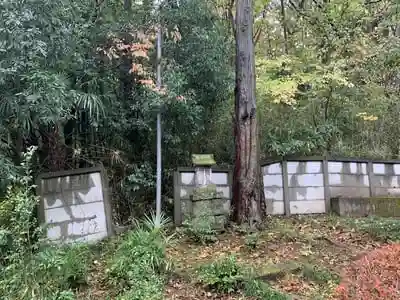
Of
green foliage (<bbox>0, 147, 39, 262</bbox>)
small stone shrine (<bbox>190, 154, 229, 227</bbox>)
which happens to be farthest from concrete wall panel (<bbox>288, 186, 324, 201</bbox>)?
green foliage (<bbox>0, 147, 39, 262</bbox>)

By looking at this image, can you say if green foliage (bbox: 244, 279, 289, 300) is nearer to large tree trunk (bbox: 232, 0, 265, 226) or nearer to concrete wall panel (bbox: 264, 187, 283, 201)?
large tree trunk (bbox: 232, 0, 265, 226)

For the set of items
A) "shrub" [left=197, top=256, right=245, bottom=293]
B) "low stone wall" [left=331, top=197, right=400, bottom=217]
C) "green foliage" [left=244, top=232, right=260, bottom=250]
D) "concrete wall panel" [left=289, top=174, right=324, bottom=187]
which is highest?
"concrete wall panel" [left=289, top=174, right=324, bottom=187]

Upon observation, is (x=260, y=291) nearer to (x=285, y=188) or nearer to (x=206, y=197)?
(x=206, y=197)

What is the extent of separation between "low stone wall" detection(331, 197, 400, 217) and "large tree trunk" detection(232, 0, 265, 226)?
65.2 inches

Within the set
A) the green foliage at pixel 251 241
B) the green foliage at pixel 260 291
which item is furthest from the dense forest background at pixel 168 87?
the green foliage at pixel 260 291

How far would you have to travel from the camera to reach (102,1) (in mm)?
5965

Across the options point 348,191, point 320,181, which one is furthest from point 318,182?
point 348,191

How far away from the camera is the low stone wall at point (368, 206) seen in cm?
668

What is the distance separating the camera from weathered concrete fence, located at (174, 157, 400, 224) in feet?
22.3

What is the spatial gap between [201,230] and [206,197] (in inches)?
23.4

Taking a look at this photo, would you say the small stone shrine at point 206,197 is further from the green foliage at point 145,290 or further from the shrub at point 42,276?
the shrub at point 42,276

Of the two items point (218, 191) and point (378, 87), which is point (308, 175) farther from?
point (378, 87)

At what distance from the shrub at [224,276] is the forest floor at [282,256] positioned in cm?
7

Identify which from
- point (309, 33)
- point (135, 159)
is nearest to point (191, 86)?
point (135, 159)
